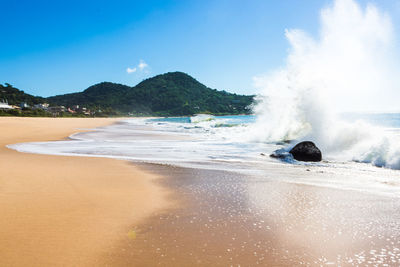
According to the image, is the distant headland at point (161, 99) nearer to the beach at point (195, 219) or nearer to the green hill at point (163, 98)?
the green hill at point (163, 98)

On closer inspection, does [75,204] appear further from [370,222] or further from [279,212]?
[370,222]

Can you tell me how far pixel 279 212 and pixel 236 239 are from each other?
113cm

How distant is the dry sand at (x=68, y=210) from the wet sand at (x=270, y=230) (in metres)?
0.33

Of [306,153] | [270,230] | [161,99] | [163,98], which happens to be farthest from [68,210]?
[163,98]

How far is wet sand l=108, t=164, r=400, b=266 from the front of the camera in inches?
97.2

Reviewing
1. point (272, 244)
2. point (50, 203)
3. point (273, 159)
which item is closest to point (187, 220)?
point (272, 244)

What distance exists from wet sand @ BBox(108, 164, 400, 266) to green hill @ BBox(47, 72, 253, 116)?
425 feet

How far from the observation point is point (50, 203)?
391cm

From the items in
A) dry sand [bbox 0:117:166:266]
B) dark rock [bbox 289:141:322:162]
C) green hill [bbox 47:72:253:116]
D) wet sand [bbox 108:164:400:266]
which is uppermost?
green hill [bbox 47:72:253:116]

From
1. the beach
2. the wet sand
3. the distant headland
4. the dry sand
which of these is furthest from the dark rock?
the distant headland

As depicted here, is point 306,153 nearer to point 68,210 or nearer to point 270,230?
point 270,230

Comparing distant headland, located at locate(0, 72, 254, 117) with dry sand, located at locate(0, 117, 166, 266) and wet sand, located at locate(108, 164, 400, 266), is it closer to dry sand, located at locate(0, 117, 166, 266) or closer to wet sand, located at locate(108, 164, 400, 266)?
dry sand, located at locate(0, 117, 166, 266)

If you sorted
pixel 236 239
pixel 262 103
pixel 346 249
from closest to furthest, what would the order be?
1. pixel 346 249
2. pixel 236 239
3. pixel 262 103

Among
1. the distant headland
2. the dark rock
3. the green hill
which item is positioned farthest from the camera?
the green hill
